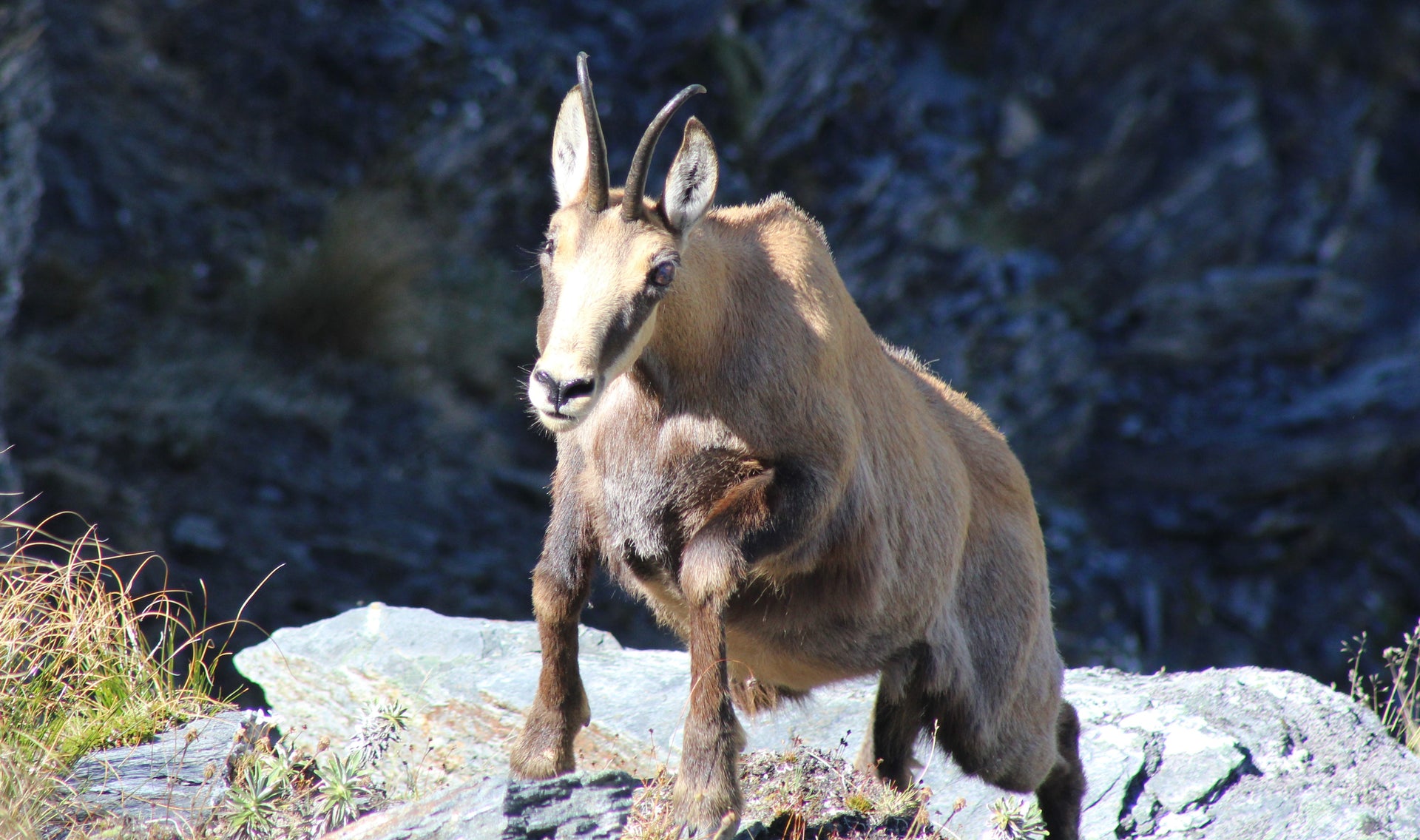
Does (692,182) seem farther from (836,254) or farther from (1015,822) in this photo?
(836,254)

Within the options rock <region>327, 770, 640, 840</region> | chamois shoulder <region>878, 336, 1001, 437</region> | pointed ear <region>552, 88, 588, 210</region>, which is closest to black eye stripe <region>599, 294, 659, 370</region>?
pointed ear <region>552, 88, 588, 210</region>

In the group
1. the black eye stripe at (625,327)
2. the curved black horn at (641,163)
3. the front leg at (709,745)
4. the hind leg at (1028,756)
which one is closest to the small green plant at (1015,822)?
the hind leg at (1028,756)

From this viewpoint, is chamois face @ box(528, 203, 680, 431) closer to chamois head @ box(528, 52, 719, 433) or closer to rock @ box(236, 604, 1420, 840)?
chamois head @ box(528, 52, 719, 433)

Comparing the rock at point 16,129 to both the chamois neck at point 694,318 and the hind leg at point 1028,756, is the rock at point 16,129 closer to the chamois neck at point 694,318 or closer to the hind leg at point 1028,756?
the chamois neck at point 694,318

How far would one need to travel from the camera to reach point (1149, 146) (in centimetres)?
1625

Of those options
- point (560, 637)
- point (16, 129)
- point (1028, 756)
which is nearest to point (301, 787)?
point (560, 637)

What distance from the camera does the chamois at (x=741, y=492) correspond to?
3.79 meters

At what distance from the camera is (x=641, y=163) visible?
367 centimetres

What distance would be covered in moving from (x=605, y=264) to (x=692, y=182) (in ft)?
1.24

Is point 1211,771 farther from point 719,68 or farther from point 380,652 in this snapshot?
point 719,68

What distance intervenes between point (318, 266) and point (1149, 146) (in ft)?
33.9

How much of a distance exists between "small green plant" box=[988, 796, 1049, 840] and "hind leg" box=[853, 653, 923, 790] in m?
0.37

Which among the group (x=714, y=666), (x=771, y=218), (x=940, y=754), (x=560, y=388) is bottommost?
(x=940, y=754)

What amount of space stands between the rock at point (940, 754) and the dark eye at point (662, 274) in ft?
6.94
